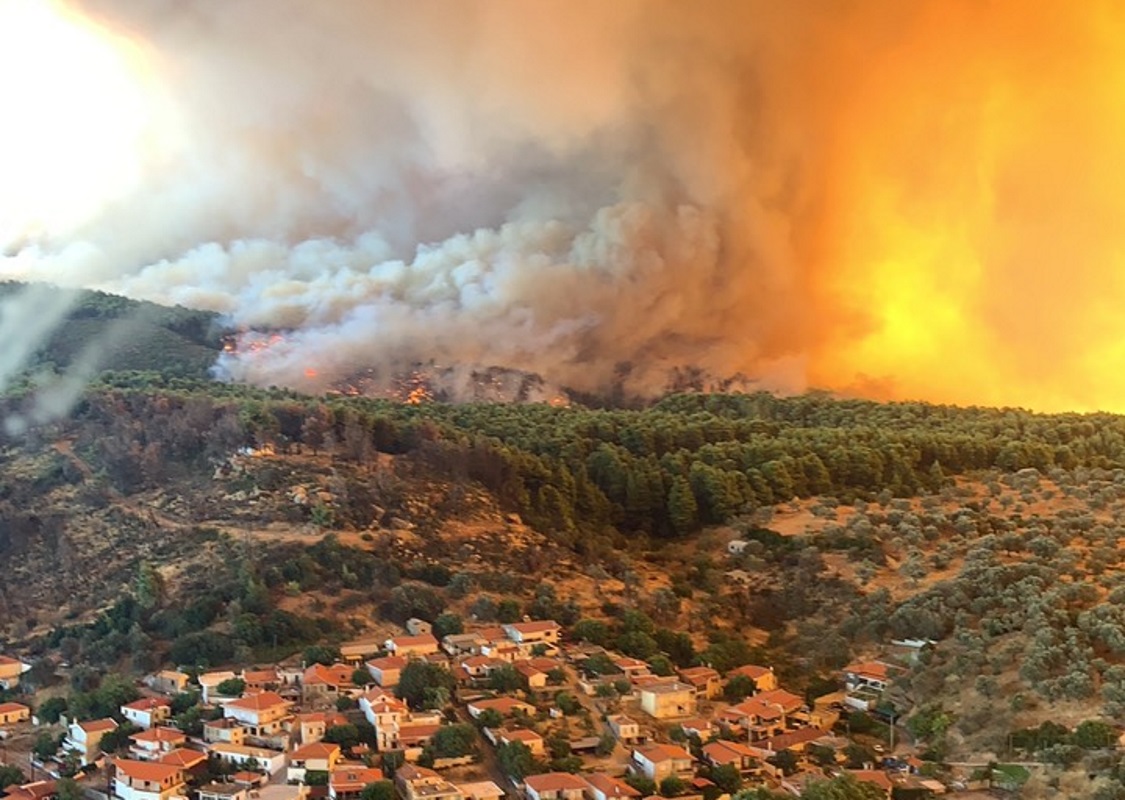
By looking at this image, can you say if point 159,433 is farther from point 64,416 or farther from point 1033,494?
point 1033,494

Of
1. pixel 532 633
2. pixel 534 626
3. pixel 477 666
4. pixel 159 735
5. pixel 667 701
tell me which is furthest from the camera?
pixel 534 626

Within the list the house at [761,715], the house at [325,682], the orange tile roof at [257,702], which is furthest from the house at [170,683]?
the house at [761,715]

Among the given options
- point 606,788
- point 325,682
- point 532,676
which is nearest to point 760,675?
point 532,676

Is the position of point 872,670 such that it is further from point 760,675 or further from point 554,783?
point 554,783

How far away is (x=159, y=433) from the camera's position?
26703 millimetres

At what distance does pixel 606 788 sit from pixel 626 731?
2.36 m

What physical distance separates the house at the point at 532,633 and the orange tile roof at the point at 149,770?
6.38 metres

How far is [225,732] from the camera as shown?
17.6 m

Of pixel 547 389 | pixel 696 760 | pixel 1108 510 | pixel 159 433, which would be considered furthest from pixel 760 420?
pixel 696 760

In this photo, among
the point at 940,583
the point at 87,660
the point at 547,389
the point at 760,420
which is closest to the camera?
the point at 87,660

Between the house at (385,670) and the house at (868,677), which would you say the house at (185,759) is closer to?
the house at (385,670)

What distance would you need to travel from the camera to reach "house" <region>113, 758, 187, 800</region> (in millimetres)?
16078

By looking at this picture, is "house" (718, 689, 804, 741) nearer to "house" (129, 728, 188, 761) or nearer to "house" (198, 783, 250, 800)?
"house" (198, 783, 250, 800)

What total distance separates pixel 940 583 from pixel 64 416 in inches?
759
